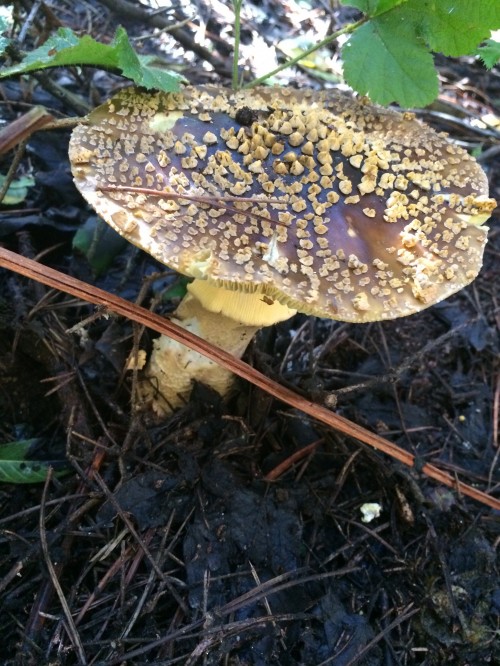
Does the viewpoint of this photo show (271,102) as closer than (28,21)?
Yes

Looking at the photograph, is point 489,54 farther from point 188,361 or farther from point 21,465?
point 21,465

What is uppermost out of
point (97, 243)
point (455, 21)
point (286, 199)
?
point (455, 21)

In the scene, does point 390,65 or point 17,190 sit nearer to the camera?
point 390,65

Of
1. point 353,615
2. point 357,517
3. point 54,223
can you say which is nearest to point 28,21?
point 54,223

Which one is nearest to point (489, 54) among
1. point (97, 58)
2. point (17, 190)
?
point (97, 58)

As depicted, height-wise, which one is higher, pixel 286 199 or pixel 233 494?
pixel 286 199

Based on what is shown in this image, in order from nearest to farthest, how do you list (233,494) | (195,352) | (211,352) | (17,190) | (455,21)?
(455,21), (211,352), (233,494), (195,352), (17,190)

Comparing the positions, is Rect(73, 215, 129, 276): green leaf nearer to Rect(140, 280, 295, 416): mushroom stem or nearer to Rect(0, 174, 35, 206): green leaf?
Rect(0, 174, 35, 206): green leaf

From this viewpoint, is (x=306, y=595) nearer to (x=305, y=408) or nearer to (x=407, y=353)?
(x=305, y=408)
